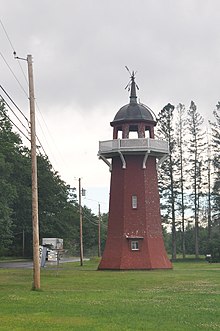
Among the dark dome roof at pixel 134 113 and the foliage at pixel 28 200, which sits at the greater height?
the dark dome roof at pixel 134 113

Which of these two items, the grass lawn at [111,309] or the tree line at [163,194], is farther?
the tree line at [163,194]

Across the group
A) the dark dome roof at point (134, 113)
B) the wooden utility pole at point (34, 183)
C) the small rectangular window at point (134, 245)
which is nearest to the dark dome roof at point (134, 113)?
→ the dark dome roof at point (134, 113)

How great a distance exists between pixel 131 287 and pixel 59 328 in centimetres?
1285

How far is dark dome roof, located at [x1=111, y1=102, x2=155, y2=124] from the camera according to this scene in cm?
4634

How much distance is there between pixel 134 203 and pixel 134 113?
6.64 meters

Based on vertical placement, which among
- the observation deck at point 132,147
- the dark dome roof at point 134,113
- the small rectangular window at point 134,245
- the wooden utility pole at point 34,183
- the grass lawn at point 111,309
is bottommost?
the grass lawn at point 111,309

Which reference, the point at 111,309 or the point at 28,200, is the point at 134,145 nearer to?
the point at 28,200

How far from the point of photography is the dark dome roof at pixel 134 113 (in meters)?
46.3

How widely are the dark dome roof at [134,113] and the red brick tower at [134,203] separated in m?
0.04

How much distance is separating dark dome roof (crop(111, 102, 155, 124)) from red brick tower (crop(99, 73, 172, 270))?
43 millimetres

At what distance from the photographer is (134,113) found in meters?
46.6

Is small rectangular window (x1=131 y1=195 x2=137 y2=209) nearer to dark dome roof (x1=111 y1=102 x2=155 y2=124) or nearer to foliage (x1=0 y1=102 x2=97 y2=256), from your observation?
dark dome roof (x1=111 y1=102 x2=155 y2=124)

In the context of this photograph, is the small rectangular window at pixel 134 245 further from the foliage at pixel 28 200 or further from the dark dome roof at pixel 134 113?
the foliage at pixel 28 200

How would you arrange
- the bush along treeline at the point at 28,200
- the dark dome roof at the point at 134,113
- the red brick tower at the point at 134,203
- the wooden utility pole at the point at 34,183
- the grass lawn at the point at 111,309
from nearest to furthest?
the grass lawn at the point at 111,309 < the wooden utility pole at the point at 34,183 < the red brick tower at the point at 134,203 < the dark dome roof at the point at 134,113 < the bush along treeline at the point at 28,200
